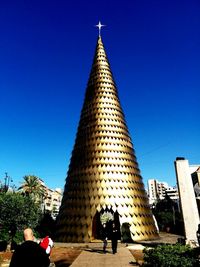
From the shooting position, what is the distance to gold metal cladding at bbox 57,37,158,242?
3089 centimetres

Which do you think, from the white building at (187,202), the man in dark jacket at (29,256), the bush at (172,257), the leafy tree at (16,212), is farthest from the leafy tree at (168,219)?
the man in dark jacket at (29,256)

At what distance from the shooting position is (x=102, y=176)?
32875 mm

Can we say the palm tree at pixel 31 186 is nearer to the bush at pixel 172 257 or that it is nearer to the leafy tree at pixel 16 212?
the leafy tree at pixel 16 212

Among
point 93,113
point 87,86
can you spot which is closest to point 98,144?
point 93,113

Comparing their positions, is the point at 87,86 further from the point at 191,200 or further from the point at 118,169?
the point at 191,200

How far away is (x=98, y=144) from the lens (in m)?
35.4

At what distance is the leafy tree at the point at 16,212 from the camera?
28.3 m

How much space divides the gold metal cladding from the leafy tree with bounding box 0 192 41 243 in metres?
4.20

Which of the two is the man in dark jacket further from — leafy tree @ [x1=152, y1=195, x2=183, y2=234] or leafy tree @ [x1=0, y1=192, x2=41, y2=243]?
leafy tree @ [x1=152, y1=195, x2=183, y2=234]

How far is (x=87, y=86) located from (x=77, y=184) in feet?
52.0

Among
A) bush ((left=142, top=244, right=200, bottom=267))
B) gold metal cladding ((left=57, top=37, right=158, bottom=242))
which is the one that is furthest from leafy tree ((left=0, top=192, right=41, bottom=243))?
bush ((left=142, top=244, right=200, bottom=267))

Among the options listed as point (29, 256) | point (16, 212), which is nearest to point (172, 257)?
point (29, 256)

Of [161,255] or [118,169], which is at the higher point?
[118,169]

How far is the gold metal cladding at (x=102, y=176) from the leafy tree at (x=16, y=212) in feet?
13.8
